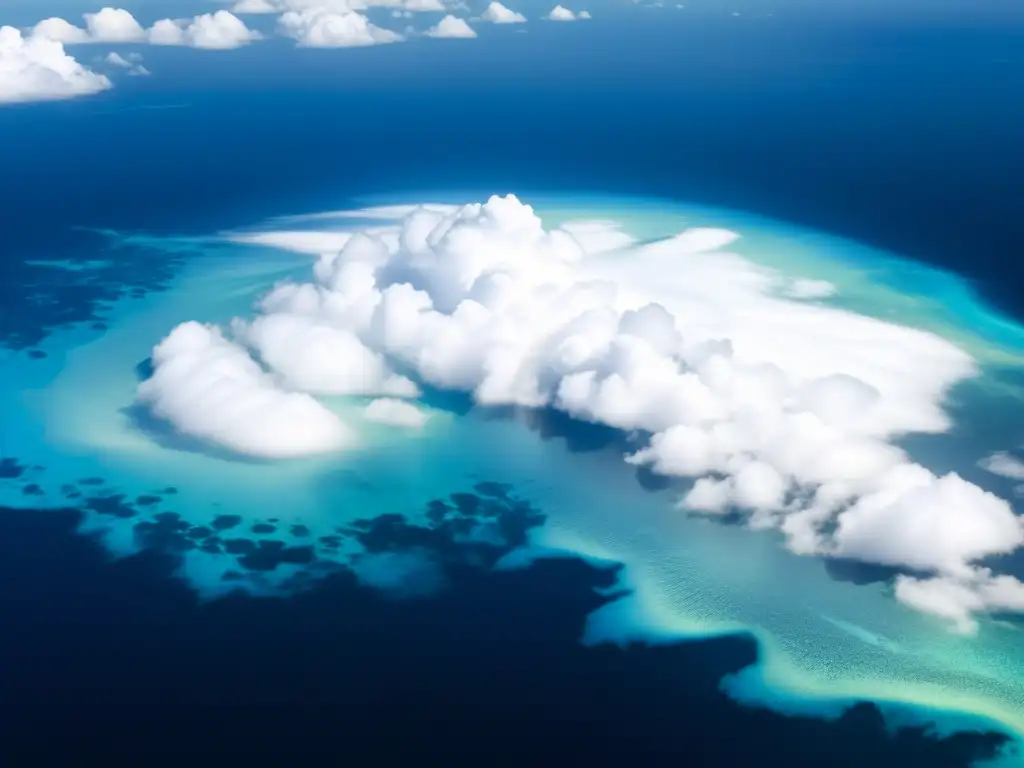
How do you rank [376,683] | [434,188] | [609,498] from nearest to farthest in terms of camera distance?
[376,683] → [609,498] → [434,188]

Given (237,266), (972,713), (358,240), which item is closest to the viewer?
(972,713)

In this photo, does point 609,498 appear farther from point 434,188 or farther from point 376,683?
point 434,188

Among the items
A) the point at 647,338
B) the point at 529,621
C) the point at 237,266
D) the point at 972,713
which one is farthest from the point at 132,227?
the point at 972,713

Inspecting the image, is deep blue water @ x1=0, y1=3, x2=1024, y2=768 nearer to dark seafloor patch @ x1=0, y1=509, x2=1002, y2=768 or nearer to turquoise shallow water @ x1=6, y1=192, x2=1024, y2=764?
dark seafloor patch @ x1=0, y1=509, x2=1002, y2=768

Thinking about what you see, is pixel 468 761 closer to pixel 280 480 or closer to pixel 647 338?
pixel 280 480

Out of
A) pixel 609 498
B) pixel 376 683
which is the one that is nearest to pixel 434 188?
pixel 609 498

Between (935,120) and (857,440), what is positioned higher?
(935,120)

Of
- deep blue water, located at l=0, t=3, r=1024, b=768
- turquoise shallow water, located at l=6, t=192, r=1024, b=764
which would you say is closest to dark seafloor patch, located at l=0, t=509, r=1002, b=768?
deep blue water, located at l=0, t=3, r=1024, b=768
